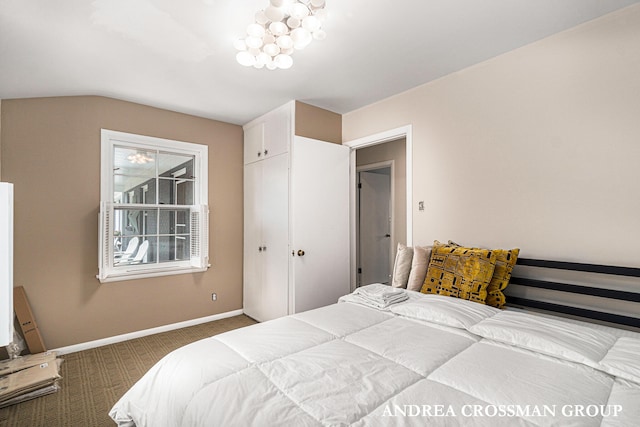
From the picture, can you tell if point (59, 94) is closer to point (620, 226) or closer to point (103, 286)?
point (103, 286)

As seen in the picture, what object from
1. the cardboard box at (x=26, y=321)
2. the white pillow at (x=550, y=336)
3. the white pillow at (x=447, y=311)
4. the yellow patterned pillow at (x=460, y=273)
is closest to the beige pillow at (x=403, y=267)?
the yellow patterned pillow at (x=460, y=273)

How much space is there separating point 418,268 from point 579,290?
3.29 ft

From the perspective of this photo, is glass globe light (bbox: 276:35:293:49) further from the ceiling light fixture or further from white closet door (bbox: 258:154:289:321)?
white closet door (bbox: 258:154:289:321)

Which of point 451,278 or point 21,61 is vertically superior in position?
point 21,61

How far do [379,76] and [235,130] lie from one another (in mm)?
2124

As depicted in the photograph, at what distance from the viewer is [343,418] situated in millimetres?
998

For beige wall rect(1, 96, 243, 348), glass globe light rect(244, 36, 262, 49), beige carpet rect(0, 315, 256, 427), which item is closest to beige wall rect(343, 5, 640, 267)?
glass globe light rect(244, 36, 262, 49)

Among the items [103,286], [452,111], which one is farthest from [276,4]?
[103,286]

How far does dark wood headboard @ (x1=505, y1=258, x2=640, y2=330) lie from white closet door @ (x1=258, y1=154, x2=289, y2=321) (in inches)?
81.9

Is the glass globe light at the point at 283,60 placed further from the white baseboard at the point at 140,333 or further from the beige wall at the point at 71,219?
the white baseboard at the point at 140,333

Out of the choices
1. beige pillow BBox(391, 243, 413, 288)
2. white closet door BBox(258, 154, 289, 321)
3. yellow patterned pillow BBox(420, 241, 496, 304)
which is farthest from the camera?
white closet door BBox(258, 154, 289, 321)

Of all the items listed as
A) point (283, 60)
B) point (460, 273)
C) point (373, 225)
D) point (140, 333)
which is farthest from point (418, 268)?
point (140, 333)

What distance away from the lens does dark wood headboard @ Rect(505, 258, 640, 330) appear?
1827mm

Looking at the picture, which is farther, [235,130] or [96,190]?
[235,130]
